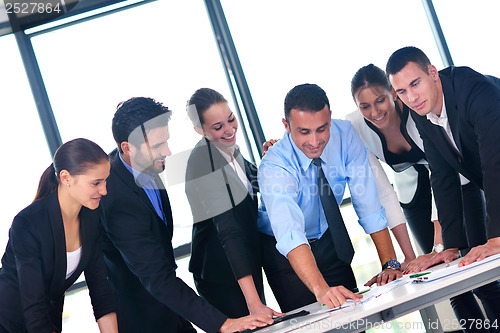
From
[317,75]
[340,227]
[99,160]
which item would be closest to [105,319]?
[99,160]

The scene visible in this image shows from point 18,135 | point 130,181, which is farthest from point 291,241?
point 18,135

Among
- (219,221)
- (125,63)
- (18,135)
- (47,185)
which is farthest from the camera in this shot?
(125,63)

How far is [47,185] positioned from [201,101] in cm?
79

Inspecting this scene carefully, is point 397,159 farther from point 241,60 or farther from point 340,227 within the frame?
point 241,60

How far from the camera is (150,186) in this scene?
217cm

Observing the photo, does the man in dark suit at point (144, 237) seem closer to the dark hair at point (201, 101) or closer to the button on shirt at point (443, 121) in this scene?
the dark hair at point (201, 101)

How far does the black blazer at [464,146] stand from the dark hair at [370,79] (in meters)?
0.30

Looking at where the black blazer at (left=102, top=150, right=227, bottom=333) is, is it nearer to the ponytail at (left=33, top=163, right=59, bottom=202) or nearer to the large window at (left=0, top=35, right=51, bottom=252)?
the ponytail at (left=33, top=163, right=59, bottom=202)

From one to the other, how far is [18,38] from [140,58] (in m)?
0.85

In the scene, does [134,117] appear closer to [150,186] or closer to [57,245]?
[150,186]

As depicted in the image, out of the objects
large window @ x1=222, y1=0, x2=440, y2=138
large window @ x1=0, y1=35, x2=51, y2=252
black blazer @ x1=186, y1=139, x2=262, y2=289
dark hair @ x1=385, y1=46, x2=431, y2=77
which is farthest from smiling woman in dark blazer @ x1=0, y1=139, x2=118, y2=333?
large window @ x1=222, y1=0, x2=440, y2=138

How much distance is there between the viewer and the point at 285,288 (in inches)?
89.7

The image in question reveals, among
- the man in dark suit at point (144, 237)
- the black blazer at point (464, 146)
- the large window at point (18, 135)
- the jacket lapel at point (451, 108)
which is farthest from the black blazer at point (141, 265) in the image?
the large window at point (18, 135)

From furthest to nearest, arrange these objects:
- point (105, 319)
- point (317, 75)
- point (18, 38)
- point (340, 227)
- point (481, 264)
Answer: point (317, 75), point (18, 38), point (340, 227), point (105, 319), point (481, 264)
